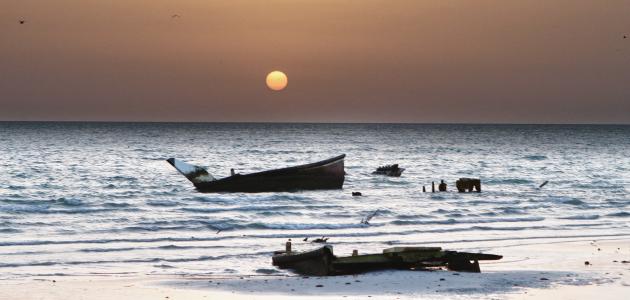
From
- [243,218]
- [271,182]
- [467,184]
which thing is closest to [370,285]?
[243,218]

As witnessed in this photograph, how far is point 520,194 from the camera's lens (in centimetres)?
5369

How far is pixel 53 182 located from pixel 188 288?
145ft

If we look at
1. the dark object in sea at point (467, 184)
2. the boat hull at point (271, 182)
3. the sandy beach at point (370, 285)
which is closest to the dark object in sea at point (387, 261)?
the sandy beach at point (370, 285)

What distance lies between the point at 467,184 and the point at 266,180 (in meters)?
11.8

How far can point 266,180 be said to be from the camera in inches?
2020

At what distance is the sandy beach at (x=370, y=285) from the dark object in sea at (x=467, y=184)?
30193 millimetres

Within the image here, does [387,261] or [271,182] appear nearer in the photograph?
[387,261]

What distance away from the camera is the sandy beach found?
1839 centimetres

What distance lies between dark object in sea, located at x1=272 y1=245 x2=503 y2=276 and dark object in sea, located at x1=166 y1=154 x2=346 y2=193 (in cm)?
2954

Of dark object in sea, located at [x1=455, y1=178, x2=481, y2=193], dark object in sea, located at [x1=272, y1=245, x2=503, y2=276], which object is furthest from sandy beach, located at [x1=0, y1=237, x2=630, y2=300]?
dark object in sea, located at [x1=455, y1=178, x2=481, y2=193]

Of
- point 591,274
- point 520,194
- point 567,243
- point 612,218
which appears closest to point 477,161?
point 520,194

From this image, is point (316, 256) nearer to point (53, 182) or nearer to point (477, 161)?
point (53, 182)

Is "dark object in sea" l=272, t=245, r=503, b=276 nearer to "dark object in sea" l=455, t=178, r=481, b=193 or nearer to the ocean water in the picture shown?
the ocean water

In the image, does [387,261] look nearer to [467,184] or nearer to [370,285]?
[370,285]
